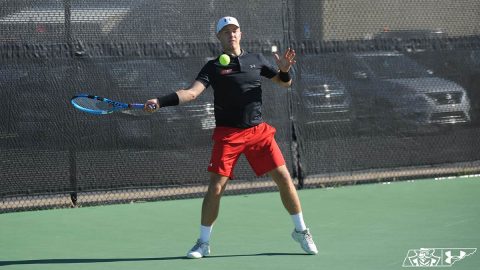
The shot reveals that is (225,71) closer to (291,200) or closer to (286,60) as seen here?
(286,60)

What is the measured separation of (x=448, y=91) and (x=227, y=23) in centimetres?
540

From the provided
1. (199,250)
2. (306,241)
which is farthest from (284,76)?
(199,250)

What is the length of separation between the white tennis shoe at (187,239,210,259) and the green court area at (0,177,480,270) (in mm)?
70

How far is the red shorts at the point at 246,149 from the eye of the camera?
7414 millimetres

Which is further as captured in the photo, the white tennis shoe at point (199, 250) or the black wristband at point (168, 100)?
the white tennis shoe at point (199, 250)

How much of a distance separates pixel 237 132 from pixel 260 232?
4.30 feet

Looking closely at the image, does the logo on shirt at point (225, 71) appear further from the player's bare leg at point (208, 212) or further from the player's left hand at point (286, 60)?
the player's bare leg at point (208, 212)

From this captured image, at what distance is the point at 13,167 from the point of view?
9.94 m

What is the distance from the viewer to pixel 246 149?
753cm

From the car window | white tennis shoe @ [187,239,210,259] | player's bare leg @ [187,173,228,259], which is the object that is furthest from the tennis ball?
the car window

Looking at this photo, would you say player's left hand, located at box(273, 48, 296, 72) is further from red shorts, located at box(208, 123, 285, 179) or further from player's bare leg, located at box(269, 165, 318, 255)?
player's bare leg, located at box(269, 165, 318, 255)

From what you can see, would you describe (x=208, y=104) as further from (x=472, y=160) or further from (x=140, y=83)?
(x=472, y=160)

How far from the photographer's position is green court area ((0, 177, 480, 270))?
284 inches

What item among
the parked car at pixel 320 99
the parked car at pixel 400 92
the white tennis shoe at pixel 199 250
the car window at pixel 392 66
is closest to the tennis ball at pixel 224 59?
the white tennis shoe at pixel 199 250
